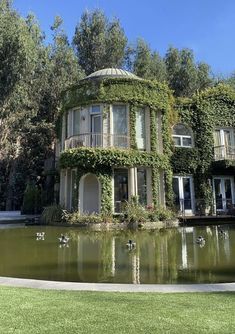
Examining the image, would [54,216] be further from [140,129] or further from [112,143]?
[140,129]

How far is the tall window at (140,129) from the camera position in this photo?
2303cm

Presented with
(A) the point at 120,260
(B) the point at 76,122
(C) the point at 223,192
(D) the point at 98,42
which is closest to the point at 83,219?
(B) the point at 76,122

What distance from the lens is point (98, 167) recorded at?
2138 centimetres

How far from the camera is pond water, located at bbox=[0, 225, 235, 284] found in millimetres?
7812

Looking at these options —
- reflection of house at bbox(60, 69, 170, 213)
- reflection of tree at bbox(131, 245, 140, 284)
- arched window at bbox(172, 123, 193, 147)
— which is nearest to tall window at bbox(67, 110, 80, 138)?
reflection of house at bbox(60, 69, 170, 213)

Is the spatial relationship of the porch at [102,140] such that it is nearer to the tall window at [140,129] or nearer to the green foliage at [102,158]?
the tall window at [140,129]

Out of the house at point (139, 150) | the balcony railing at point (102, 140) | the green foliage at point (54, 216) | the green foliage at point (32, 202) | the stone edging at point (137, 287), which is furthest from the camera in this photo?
the green foliage at point (32, 202)

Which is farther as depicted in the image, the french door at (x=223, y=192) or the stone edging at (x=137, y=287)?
the french door at (x=223, y=192)

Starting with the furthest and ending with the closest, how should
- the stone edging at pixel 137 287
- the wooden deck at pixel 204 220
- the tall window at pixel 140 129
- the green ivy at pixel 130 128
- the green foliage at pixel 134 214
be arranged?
the tall window at pixel 140 129 → the wooden deck at pixel 204 220 → the green ivy at pixel 130 128 → the green foliage at pixel 134 214 → the stone edging at pixel 137 287

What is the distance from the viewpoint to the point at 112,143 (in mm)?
22391

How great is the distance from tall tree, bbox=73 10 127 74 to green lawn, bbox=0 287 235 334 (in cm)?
3817

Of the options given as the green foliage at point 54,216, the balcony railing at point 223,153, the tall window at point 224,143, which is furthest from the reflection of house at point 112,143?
the tall window at point 224,143

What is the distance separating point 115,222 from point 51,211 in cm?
444

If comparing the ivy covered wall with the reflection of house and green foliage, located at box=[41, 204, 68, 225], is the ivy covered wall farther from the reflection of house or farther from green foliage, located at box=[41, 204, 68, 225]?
green foliage, located at box=[41, 204, 68, 225]
